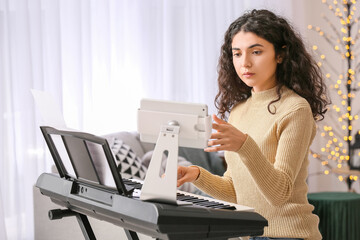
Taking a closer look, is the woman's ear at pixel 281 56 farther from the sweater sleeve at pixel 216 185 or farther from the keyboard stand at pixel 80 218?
the keyboard stand at pixel 80 218

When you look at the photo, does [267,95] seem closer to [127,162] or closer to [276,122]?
[276,122]

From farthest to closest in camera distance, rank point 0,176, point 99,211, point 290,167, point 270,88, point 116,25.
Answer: point 116,25
point 0,176
point 270,88
point 290,167
point 99,211

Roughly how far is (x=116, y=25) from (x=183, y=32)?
25.6 inches

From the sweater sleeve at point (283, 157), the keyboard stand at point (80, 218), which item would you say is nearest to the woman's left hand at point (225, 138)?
the sweater sleeve at point (283, 157)

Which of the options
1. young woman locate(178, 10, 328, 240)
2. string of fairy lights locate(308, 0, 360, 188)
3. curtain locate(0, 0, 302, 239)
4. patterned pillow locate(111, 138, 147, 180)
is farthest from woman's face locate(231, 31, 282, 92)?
string of fairy lights locate(308, 0, 360, 188)

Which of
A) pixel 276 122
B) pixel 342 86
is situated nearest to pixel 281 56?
pixel 276 122

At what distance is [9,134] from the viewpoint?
3861 mm

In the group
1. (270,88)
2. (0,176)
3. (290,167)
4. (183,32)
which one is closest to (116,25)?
(183,32)

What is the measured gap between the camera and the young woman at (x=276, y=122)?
6.00 feet

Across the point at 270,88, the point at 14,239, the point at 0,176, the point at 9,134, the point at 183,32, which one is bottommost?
the point at 14,239

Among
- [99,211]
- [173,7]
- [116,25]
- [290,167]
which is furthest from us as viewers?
[173,7]

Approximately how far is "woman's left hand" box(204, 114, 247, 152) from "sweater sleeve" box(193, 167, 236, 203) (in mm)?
401

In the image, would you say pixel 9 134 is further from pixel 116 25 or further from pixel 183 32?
pixel 183 32

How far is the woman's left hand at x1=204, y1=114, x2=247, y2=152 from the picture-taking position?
1.57 metres
